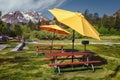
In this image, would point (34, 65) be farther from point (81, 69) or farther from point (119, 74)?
point (119, 74)

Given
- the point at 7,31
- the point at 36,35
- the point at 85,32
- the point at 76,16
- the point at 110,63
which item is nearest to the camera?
the point at 85,32

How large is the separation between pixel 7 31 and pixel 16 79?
170ft

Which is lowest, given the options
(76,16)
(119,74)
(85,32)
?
(119,74)

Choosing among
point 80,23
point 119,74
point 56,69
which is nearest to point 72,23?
point 80,23

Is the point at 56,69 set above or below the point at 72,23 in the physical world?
below

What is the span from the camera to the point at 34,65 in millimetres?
14750

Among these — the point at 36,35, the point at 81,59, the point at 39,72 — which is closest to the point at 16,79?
the point at 39,72

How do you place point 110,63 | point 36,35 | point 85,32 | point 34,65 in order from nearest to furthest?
point 85,32, point 34,65, point 110,63, point 36,35

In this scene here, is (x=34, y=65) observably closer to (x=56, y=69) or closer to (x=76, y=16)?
(x=56, y=69)

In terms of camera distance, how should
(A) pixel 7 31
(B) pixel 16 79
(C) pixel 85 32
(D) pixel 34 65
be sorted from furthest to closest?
(A) pixel 7 31
(D) pixel 34 65
(C) pixel 85 32
(B) pixel 16 79

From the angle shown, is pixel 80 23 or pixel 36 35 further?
pixel 36 35

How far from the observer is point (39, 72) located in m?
12.9

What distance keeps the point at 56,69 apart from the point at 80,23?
2896mm

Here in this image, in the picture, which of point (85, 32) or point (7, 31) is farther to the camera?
point (7, 31)
